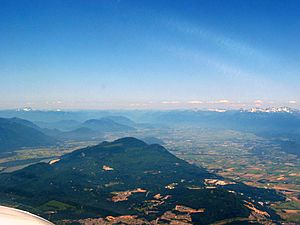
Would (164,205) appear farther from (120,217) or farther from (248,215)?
(248,215)

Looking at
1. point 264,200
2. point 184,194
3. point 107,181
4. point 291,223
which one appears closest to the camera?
point 291,223

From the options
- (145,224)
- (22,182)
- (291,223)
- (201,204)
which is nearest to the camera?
(145,224)

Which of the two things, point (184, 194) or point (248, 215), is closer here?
point (248, 215)

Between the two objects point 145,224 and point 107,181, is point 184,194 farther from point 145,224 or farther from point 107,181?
point 107,181

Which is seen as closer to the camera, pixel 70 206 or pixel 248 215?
pixel 248 215

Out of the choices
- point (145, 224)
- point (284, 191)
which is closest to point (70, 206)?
Result: point (145, 224)

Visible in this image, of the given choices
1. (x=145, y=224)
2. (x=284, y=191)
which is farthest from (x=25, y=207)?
(x=284, y=191)

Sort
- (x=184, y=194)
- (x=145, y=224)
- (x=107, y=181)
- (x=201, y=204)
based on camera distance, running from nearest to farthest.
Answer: (x=145, y=224) → (x=201, y=204) → (x=184, y=194) → (x=107, y=181)

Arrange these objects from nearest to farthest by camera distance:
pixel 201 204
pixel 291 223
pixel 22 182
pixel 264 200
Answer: pixel 291 223, pixel 201 204, pixel 264 200, pixel 22 182
